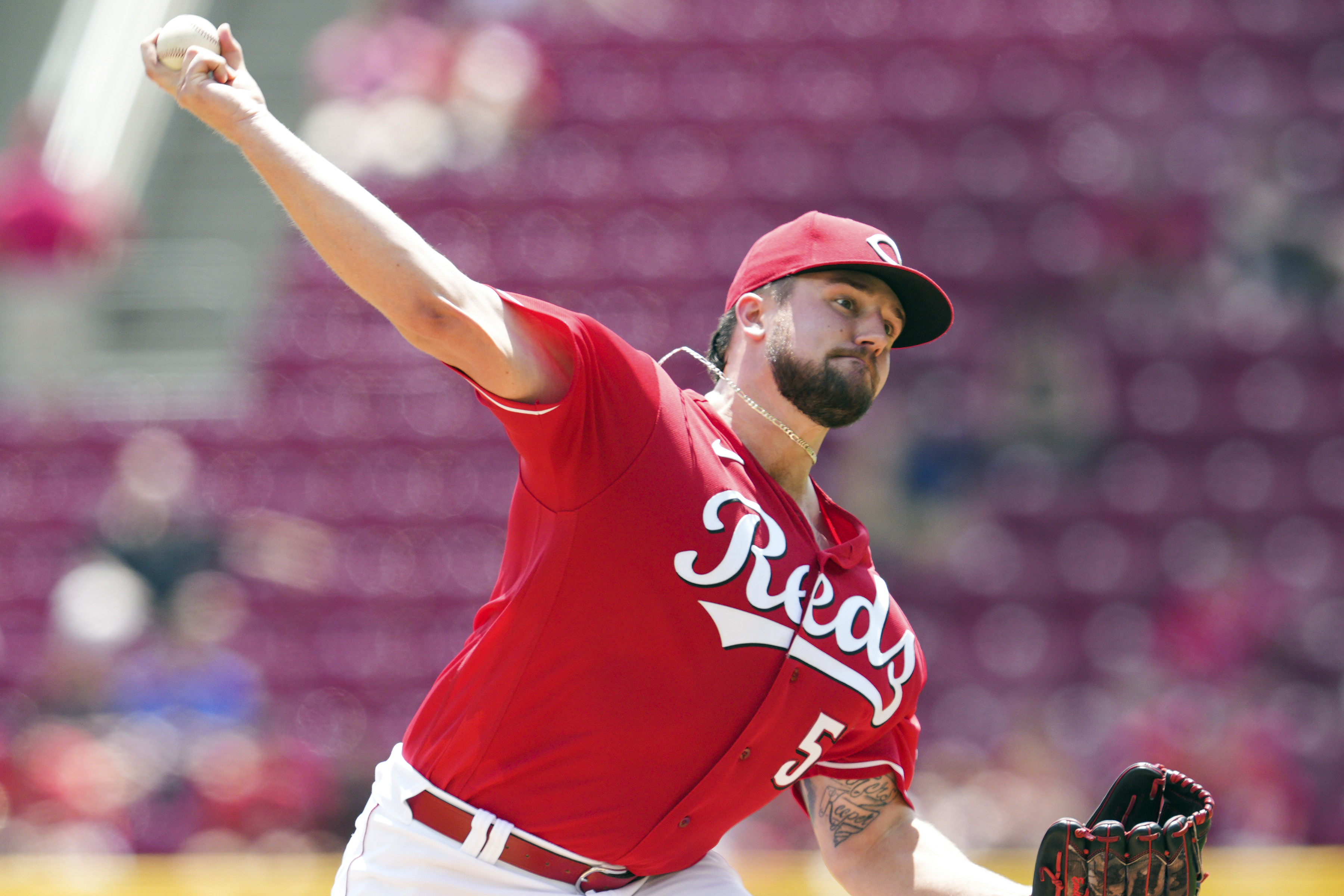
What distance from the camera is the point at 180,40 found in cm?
207

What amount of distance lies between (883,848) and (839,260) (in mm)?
1140

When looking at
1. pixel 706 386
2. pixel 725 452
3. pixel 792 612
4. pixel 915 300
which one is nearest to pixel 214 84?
pixel 725 452

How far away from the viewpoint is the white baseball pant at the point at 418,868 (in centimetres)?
248

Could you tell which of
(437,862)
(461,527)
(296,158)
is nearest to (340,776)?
(461,527)

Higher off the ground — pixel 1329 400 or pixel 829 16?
pixel 829 16

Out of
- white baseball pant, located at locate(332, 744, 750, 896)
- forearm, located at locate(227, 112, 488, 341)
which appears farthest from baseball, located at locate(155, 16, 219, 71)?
white baseball pant, located at locate(332, 744, 750, 896)

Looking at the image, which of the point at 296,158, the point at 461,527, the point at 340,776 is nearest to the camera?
the point at 296,158

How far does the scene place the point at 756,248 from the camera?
2.88m

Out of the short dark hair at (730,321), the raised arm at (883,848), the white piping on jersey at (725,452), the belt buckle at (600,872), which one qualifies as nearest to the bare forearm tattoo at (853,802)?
the raised arm at (883,848)

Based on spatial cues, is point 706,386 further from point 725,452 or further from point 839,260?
point 725,452

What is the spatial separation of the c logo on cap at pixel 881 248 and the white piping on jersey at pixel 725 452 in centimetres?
46

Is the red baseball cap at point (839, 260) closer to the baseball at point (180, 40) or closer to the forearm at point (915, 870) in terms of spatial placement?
the forearm at point (915, 870)

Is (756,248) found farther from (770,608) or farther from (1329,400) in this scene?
(1329,400)

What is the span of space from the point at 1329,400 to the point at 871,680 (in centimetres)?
671
